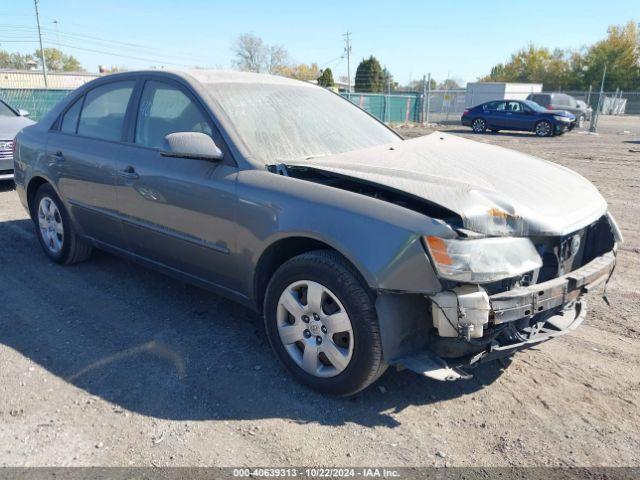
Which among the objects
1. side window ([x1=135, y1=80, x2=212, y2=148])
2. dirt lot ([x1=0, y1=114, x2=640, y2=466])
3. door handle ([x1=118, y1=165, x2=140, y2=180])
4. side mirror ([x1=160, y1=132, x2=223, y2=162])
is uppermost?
side window ([x1=135, y1=80, x2=212, y2=148])

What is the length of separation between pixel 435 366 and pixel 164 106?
2.62 meters

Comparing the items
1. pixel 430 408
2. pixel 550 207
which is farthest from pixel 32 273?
pixel 550 207

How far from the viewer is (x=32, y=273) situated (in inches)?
192

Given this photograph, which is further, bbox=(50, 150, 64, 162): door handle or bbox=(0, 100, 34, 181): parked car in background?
bbox=(0, 100, 34, 181): parked car in background

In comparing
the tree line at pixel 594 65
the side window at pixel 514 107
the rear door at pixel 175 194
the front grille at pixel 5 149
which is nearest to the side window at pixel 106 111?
the rear door at pixel 175 194

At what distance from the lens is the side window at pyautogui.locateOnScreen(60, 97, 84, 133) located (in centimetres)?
473

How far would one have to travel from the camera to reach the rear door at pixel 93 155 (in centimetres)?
418

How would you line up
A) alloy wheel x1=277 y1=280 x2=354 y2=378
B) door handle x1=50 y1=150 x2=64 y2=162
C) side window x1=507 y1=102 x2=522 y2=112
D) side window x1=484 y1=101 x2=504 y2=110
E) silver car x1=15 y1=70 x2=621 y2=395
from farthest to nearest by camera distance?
side window x1=484 y1=101 x2=504 y2=110 → side window x1=507 y1=102 x2=522 y2=112 → door handle x1=50 y1=150 x2=64 y2=162 → alloy wheel x1=277 y1=280 x2=354 y2=378 → silver car x1=15 y1=70 x2=621 y2=395

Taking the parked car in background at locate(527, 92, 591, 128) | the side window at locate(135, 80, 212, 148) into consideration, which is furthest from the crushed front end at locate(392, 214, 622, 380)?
the parked car in background at locate(527, 92, 591, 128)

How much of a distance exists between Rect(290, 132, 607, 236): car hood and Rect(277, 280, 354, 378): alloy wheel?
0.70m

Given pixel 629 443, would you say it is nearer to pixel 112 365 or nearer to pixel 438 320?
pixel 438 320

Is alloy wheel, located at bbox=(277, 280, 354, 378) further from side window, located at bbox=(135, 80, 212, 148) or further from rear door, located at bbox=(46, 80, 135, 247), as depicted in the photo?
rear door, located at bbox=(46, 80, 135, 247)

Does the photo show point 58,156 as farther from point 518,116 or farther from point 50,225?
point 518,116

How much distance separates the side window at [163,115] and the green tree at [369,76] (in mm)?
51950
